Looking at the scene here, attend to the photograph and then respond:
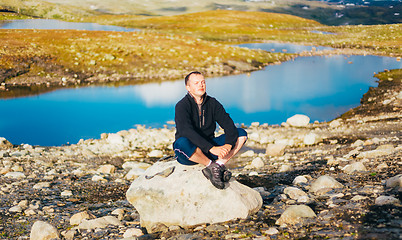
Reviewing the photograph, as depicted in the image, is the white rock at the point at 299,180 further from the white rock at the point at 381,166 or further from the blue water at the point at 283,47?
the blue water at the point at 283,47

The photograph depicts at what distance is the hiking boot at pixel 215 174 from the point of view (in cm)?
873

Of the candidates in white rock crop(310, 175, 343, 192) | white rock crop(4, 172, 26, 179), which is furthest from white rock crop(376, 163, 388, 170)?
white rock crop(4, 172, 26, 179)

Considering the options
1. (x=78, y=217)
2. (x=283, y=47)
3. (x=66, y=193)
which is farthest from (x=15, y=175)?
(x=283, y=47)

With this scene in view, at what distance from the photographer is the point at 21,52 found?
172 feet

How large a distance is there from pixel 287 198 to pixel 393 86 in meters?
34.7

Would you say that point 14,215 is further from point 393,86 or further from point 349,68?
point 349,68

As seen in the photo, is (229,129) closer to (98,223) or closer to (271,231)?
(271,231)

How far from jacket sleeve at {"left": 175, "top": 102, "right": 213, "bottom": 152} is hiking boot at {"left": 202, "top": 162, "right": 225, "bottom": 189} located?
1.37ft

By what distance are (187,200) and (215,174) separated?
34.4 inches

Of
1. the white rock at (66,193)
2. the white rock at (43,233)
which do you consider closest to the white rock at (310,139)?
the white rock at (66,193)

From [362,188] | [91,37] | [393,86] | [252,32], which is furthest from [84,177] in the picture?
[252,32]

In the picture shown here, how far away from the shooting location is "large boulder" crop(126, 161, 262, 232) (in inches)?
346

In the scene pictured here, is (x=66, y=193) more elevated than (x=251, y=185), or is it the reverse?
(x=251, y=185)

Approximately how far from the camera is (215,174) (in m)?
8.76
